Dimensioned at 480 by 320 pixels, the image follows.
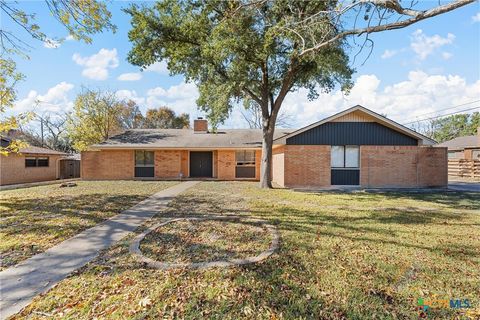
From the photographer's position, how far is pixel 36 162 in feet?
62.2

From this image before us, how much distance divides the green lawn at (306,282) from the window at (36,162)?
18731mm

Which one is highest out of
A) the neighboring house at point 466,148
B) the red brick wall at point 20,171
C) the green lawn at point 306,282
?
the neighboring house at point 466,148

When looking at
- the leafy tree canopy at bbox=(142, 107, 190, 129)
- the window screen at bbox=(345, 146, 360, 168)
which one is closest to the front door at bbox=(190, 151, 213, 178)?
the window screen at bbox=(345, 146, 360, 168)

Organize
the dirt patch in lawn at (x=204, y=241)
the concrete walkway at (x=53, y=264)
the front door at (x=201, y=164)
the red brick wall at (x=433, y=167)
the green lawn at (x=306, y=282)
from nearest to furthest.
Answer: the green lawn at (x=306, y=282), the concrete walkway at (x=53, y=264), the dirt patch in lawn at (x=204, y=241), the red brick wall at (x=433, y=167), the front door at (x=201, y=164)

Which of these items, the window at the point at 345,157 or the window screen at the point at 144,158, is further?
the window screen at the point at 144,158

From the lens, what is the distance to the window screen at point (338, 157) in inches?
565

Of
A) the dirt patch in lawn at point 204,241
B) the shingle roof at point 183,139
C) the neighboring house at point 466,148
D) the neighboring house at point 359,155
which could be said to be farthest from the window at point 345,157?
the neighboring house at point 466,148

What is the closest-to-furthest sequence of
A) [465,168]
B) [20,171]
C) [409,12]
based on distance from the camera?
[409,12], [20,171], [465,168]

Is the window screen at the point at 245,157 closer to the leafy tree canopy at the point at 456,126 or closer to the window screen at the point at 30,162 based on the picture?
the window screen at the point at 30,162

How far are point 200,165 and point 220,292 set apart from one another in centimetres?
1612

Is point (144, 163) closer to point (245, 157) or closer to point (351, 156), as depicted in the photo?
point (245, 157)

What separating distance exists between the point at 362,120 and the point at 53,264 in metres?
14.9

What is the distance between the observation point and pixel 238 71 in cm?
1166

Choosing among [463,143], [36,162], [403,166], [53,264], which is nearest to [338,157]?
[403,166]
